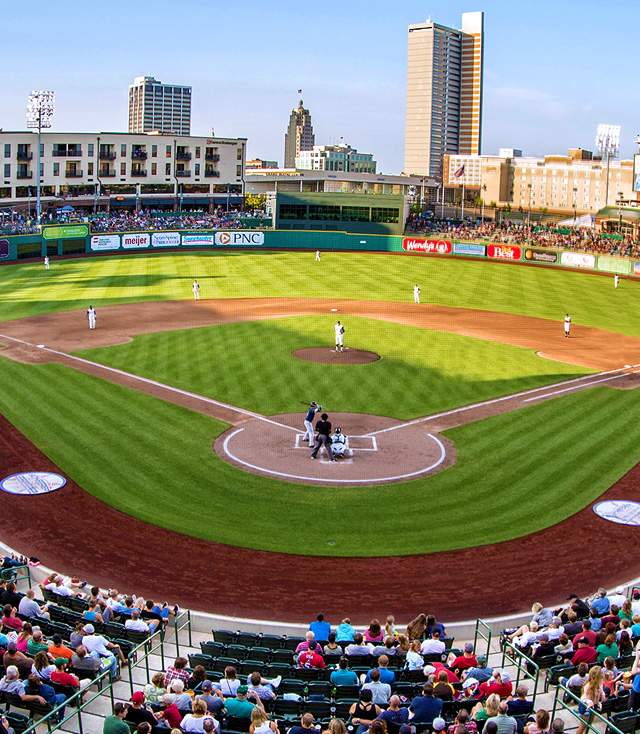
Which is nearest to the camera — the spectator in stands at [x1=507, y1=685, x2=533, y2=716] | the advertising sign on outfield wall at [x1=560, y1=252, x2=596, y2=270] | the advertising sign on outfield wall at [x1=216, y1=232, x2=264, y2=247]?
the spectator in stands at [x1=507, y1=685, x2=533, y2=716]

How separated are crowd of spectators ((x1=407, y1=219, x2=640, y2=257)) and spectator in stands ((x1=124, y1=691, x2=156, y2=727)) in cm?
8355

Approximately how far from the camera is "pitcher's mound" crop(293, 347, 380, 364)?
1734 inches

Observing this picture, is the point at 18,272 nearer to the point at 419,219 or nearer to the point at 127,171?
the point at 127,171

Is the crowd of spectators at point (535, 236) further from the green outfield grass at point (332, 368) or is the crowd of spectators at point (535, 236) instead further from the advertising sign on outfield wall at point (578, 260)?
the green outfield grass at point (332, 368)

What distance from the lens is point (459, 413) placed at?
1404 inches

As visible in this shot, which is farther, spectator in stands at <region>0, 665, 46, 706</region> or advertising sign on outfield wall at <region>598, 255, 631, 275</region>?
advertising sign on outfield wall at <region>598, 255, 631, 275</region>

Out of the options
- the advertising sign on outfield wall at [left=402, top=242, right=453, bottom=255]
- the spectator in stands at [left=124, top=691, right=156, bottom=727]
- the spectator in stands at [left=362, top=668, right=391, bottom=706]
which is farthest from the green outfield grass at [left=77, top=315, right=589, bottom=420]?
the advertising sign on outfield wall at [left=402, top=242, right=453, bottom=255]

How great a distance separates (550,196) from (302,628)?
182684 millimetres

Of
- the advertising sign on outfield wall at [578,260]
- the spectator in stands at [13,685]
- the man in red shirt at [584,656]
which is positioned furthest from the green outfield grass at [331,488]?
the advertising sign on outfield wall at [578,260]

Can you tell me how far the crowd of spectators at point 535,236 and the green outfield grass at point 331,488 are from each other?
5834 cm

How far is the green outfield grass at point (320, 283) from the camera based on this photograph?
210 ft

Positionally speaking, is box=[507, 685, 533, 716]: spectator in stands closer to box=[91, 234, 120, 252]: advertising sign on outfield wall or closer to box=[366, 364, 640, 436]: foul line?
box=[366, 364, 640, 436]: foul line

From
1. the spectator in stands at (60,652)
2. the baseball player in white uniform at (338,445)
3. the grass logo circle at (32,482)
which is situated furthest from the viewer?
the baseball player in white uniform at (338,445)

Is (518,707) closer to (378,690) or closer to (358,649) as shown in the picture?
(378,690)
